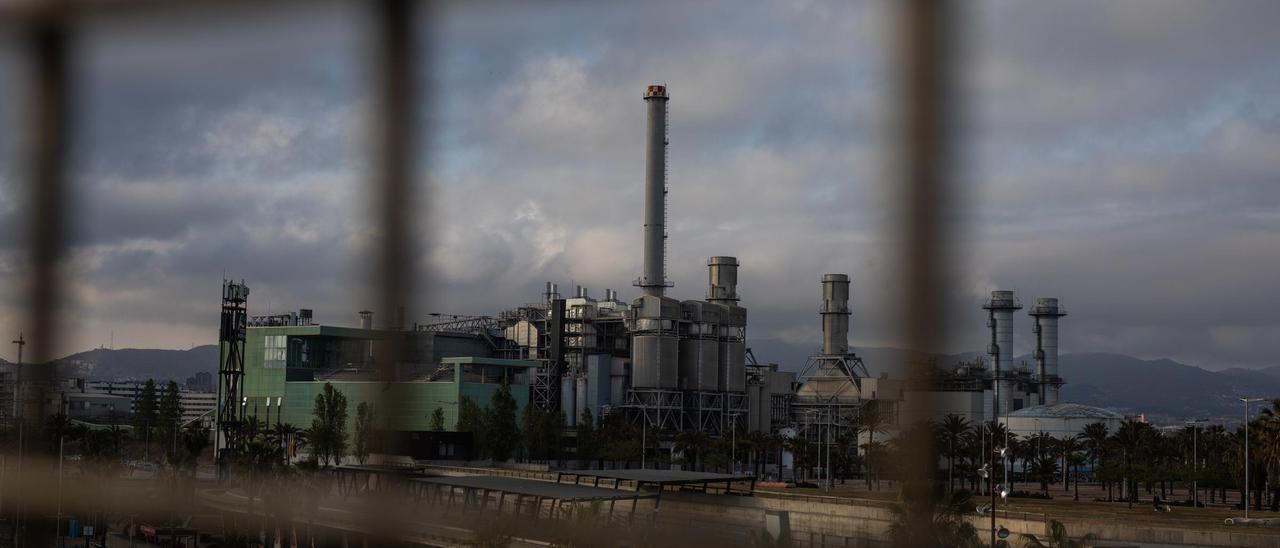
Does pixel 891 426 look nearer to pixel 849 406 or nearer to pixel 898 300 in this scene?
pixel 898 300

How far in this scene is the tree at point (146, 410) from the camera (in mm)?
27938

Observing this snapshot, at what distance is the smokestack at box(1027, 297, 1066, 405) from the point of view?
231 feet

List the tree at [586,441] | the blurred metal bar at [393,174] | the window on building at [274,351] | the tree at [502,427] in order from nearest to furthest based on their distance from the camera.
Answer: the blurred metal bar at [393,174]
the tree at [502,427]
the tree at [586,441]
the window on building at [274,351]

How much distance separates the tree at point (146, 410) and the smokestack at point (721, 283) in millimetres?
25408

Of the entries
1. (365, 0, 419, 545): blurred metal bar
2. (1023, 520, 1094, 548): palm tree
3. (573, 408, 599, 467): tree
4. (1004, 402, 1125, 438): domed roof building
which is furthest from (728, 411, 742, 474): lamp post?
(365, 0, 419, 545): blurred metal bar

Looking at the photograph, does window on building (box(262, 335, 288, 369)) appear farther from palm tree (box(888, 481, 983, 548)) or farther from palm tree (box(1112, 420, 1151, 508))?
palm tree (box(888, 481, 983, 548))

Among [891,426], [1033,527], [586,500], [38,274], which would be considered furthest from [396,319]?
[1033,527]

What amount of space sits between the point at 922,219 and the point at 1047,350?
242 feet

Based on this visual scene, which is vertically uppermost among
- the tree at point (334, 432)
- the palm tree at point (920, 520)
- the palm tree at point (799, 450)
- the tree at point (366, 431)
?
the tree at point (366, 431)

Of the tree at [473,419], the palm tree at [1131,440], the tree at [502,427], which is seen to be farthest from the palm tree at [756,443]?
the palm tree at [1131,440]

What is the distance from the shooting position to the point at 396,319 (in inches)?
70.5

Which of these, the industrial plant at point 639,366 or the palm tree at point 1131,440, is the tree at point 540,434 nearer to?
the industrial plant at point 639,366

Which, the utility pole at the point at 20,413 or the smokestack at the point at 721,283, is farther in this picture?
the smokestack at the point at 721,283

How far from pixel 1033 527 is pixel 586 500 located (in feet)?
46.4
